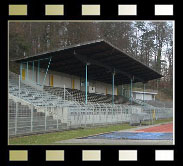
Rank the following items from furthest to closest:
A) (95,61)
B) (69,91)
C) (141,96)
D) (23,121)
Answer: (141,96)
(69,91)
(95,61)
(23,121)

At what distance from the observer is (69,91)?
2677cm

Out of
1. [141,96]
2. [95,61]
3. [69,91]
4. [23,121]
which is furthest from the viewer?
[141,96]

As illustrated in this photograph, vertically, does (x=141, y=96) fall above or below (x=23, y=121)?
below

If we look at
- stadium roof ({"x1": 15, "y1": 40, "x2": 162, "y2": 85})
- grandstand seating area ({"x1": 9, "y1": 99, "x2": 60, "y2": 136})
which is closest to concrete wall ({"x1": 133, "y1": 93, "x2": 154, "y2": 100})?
stadium roof ({"x1": 15, "y1": 40, "x2": 162, "y2": 85})

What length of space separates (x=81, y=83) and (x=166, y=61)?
18148mm

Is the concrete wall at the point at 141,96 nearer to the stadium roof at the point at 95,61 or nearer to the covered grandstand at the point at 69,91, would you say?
the covered grandstand at the point at 69,91

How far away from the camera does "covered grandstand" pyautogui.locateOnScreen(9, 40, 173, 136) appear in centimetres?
1446

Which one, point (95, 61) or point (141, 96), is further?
point (141, 96)

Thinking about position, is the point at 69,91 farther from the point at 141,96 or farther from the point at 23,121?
the point at 141,96

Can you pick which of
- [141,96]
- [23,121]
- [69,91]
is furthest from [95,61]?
[141,96]

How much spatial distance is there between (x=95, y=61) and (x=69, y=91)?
414 cm

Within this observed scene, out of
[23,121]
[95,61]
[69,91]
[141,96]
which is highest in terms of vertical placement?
[95,61]

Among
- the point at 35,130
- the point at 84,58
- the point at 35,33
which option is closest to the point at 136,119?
the point at 84,58

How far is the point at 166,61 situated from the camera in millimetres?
44500
